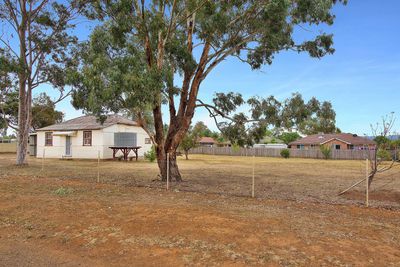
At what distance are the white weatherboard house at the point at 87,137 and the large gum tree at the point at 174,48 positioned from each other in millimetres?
14867

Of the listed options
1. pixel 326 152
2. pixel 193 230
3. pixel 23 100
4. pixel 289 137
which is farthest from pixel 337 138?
pixel 193 230

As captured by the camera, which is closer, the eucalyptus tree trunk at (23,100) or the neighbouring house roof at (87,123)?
the eucalyptus tree trunk at (23,100)

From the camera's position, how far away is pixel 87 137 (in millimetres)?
29375

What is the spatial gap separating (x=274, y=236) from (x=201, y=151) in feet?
169

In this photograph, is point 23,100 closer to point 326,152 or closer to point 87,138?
point 87,138

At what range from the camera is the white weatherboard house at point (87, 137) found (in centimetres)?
2869

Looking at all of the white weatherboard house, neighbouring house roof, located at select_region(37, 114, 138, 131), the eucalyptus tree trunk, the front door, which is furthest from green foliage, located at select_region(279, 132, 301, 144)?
the eucalyptus tree trunk

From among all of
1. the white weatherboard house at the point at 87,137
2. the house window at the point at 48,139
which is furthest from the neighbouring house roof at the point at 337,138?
the house window at the point at 48,139

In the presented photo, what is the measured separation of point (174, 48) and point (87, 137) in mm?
19161

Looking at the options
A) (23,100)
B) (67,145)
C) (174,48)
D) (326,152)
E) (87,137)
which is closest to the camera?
(174,48)

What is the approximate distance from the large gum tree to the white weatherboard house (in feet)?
48.8

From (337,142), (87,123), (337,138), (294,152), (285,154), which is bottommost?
(285,154)

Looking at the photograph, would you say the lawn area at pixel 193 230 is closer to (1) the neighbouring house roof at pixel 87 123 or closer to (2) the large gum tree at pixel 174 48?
(2) the large gum tree at pixel 174 48

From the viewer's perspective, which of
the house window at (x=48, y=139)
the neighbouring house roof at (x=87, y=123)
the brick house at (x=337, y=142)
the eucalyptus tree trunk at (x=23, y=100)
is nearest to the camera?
the eucalyptus tree trunk at (x=23, y=100)
